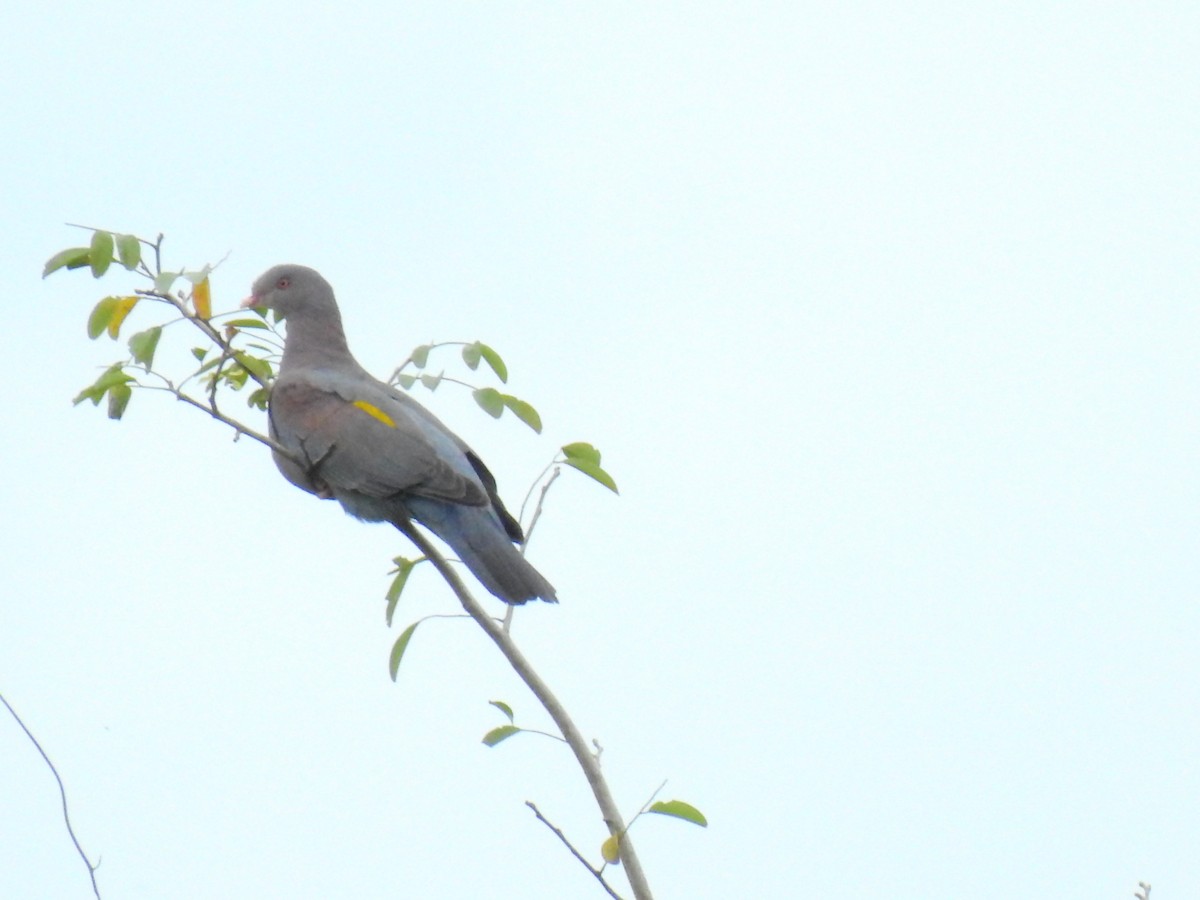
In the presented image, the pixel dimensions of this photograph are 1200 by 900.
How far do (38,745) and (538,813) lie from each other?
3.21 feet

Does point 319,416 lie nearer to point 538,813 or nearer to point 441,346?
point 441,346

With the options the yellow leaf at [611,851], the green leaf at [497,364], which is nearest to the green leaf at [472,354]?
the green leaf at [497,364]

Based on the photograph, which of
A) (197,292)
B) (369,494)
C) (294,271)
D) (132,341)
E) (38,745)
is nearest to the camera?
(38,745)

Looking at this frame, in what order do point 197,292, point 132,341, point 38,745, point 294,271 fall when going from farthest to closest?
point 294,271, point 197,292, point 132,341, point 38,745

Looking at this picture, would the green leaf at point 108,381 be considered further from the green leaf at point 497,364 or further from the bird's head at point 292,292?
the bird's head at point 292,292

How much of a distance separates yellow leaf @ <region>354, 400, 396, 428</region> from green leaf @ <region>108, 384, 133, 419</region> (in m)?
1.49

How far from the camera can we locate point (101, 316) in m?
3.92

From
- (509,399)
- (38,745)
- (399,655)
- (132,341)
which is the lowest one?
(38,745)

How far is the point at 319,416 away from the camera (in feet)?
17.4

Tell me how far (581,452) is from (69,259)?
1317 mm

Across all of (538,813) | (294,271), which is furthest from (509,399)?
(294,271)

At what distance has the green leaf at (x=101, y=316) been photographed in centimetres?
390

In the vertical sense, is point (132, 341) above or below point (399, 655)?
above

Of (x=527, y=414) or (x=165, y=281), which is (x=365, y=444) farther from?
(x=165, y=281)
